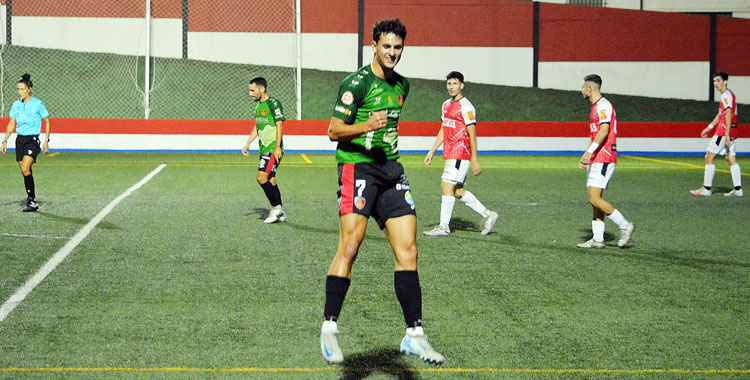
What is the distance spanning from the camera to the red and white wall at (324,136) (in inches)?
1003

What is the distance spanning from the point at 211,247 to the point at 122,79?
26544 mm

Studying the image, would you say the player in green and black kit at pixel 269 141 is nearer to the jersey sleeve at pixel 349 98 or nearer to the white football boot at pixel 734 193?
the jersey sleeve at pixel 349 98

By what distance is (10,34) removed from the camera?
33.5 meters

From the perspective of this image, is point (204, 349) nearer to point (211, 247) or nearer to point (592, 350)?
point (592, 350)

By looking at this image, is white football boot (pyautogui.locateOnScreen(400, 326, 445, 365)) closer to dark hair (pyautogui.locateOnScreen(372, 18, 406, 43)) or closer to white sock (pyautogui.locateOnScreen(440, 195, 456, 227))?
dark hair (pyautogui.locateOnScreen(372, 18, 406, 43))

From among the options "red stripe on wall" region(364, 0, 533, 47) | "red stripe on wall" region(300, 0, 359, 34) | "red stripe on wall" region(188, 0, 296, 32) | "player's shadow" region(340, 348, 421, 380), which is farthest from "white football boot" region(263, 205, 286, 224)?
"red stripe on wall" region(300, 0, 359, 34)

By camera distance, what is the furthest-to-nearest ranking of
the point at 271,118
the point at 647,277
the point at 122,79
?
the point at 122,79, the point at 271,118, the point at 647,277

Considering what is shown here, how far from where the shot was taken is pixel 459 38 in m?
35.0

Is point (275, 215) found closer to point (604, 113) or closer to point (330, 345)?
point (604, 113)

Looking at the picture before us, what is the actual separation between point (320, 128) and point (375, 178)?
861 inches

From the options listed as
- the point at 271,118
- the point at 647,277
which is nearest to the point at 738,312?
the point at 647,277

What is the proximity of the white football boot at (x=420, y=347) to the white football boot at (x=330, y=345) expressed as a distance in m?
0.35

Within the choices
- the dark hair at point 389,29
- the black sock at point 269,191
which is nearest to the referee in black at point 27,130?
the black sock at point 269,191

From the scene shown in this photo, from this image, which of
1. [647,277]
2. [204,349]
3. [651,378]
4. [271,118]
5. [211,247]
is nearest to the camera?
[651,378]
